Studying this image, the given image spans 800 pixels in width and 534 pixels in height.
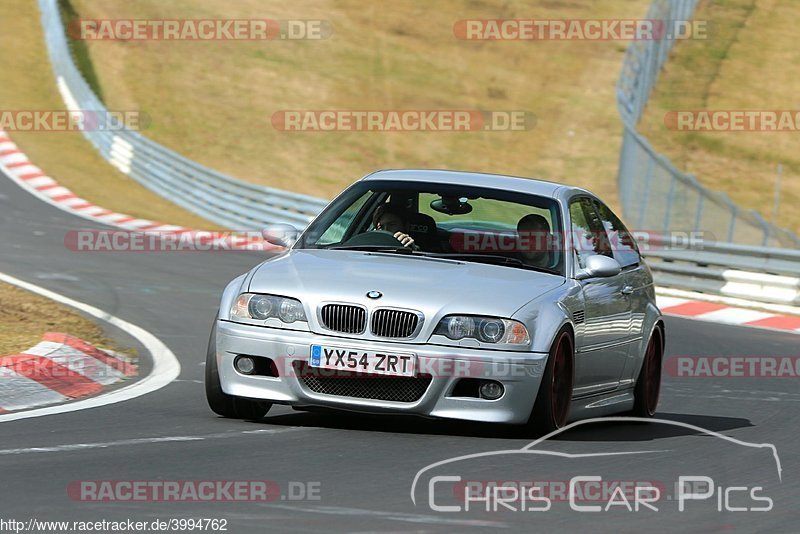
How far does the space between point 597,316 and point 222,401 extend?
221 cm

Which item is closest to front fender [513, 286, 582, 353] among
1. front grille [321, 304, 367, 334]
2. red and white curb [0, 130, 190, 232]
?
front grille [321, 304, 367, 334]

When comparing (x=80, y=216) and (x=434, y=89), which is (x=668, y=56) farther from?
(x=80, y=216)

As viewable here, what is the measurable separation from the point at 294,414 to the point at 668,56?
3419cm

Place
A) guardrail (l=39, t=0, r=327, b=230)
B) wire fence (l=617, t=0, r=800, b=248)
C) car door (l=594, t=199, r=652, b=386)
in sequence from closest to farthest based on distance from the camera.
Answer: car door (l=594, t=199, r=652, b=386), wire fence (l=617, t=0, r=800, b=248), guardrail (l=39, t=0, r=327, b=230)

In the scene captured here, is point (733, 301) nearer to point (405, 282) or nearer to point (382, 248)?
point (382, 248)

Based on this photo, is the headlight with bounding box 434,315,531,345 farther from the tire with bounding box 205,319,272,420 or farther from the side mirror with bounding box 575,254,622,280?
the tire with bounding box 205,319,272,420

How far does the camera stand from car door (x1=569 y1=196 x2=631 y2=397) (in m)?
9.04

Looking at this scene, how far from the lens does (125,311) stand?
1430 cm

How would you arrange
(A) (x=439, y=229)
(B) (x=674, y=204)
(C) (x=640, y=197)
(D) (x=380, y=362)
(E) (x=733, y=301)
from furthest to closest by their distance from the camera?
(C) (x=640, y=197) → (B) (x=674, y=204) → (E) (x=733, y=301) → (A) (x=439, y=229) → (D) (x=380, y=362)

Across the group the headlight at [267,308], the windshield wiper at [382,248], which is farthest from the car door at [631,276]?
the headlight at [267,308]

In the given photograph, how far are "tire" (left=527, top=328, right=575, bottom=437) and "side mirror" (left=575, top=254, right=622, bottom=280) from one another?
584 mm

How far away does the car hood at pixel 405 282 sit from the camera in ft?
26.6

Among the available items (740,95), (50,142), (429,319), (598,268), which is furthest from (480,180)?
(740,95)

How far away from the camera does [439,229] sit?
957 centimetres
